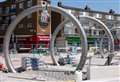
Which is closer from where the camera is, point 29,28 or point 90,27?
point 29,28

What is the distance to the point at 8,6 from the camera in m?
81.3

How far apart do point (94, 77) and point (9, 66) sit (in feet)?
21.7

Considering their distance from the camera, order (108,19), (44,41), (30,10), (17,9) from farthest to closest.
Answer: (108,19)
(17,9)
(44,41)
(30,10)

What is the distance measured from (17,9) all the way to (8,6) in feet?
14.7

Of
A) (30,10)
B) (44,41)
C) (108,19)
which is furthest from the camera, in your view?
(108,19)

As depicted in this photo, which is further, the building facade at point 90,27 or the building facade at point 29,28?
the building facade at point 90,27

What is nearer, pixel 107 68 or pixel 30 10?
pixel 107 68

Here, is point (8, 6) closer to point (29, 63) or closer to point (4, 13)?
point (4, 13)

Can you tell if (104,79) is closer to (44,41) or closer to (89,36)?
(44,41)

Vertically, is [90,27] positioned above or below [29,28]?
below

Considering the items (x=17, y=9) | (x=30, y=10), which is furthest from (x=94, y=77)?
(x=17, y=9)

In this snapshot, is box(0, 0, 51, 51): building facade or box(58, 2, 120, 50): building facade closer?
box(0, 0, 51, 51): building facade

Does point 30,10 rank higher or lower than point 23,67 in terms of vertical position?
higher

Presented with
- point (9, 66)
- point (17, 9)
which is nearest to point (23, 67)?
point (9, 66)
